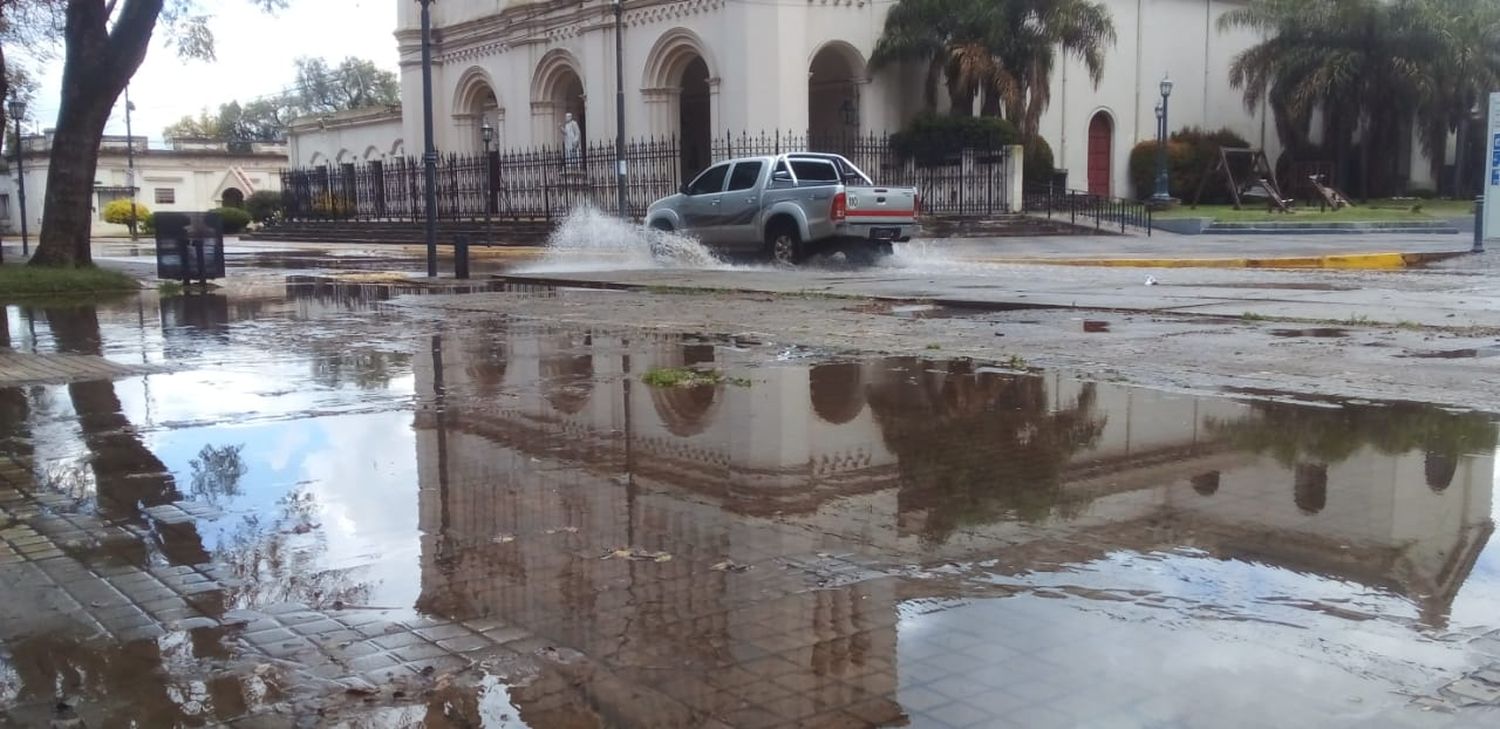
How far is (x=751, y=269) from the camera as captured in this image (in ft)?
70.3

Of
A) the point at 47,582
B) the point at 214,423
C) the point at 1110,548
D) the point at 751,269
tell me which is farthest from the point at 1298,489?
the point at 751,269

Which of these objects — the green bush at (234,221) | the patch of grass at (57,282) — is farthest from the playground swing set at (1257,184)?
the green bush at (234,221)

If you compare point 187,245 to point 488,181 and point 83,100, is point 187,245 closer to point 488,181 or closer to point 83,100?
point 83,100

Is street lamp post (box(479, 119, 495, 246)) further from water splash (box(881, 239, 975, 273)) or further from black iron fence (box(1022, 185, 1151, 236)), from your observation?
water splash (box(881, 239, 975, 273))

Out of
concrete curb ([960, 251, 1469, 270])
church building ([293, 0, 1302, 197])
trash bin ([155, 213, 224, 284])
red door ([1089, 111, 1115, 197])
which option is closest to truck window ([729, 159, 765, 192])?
concrete curb ([960, 251, 1469, 270])

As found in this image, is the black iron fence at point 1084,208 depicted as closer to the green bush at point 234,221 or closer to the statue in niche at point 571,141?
the statue in niche at point 571,141

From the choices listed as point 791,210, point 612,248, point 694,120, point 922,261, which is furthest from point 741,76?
point 791,210

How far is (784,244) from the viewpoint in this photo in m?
21.7

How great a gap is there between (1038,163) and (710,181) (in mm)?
18011

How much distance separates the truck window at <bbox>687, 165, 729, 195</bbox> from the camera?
73.8 feet

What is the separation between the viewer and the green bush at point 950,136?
34.3m

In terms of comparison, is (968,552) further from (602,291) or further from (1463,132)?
(1463,132)

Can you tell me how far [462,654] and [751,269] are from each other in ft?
58.4

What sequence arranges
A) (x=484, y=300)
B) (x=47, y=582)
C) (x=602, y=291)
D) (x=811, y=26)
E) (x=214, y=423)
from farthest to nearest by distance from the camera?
(x=811, y=26)
(x=602, y=291)
(x=484, y=300)
(x=214, y=423)
(x=47, y=582)
